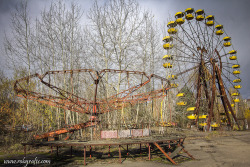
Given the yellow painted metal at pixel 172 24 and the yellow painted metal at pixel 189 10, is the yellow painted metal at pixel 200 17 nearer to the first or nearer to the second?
the yellow painted metal at pixel 189 10

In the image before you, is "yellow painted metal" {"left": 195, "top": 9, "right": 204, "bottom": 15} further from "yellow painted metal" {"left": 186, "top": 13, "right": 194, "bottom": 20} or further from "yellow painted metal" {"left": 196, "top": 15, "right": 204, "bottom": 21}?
"yellow painted metal" {"left": 186, "top": 13, "right": 194, "bottom": 20}

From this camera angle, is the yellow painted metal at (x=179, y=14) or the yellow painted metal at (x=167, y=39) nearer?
the yellow painted metal at (x=167, y=39)

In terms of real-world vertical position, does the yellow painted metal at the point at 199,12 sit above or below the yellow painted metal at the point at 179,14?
above

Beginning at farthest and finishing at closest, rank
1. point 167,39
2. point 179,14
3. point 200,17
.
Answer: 1. point 200,17
2. point 179,14
3. point 167,39

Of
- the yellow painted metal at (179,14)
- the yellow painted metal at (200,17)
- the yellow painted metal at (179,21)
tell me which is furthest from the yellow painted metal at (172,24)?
the yellow painted metal at (200,17)

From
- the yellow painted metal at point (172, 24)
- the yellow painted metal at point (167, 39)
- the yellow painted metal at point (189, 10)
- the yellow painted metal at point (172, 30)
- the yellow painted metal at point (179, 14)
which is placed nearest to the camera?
the yellow painted metal at point (167, 39)

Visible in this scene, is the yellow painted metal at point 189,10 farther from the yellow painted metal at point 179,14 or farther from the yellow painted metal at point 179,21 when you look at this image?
the yellow painted metal at point 179,21

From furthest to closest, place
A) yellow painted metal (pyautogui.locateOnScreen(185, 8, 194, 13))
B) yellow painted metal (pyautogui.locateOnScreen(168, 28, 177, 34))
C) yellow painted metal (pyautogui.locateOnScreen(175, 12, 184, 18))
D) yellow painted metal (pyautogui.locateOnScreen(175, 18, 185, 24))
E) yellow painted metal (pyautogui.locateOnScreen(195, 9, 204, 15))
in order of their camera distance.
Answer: yellow painted metal (pyautogui.locateOnScreen(195, 9, 204, 15))
yellow painted metal (pyautogui.locateOnScreen(185, 8, 194, 13))
yellow painted metal (pyautogui.locateOnScreen(175, 12, 184, 18))
yellow painted metal (pyautogui.locateOnScreen(168, 28, 177, 34))
yellow painted metal (pyautogui.locateOnScreen(175, 18, 185, 24))

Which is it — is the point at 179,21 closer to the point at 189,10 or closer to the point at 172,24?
the point at 172,24

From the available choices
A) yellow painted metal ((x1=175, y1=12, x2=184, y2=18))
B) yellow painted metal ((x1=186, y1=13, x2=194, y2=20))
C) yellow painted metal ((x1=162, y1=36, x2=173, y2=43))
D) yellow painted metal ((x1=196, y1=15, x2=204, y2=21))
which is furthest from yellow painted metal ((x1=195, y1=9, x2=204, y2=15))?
yellow painted metal ((x1=162, y1=36, x2=173, y2=43))

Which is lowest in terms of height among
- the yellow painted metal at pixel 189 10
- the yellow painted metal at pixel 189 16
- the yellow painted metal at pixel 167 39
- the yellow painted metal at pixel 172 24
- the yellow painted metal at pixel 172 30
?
the yellow painted metal at pixel 167 39

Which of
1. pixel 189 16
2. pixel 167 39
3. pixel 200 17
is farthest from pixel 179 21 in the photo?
pixel 200 17

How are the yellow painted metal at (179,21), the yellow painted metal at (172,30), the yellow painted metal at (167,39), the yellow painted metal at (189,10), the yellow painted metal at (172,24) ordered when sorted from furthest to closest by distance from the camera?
the yellow painted metal at (189,10), the yellow painted metal at (172,24), the yellow painted metal at (172,30), the yellow painted metal at (179,21), the yellow painted metal at (167,39)

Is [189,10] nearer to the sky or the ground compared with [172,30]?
nearer to the sky
